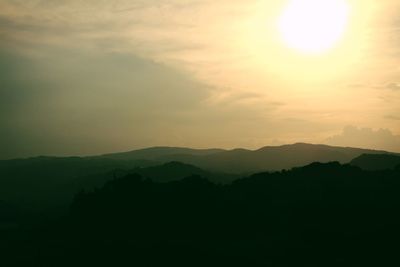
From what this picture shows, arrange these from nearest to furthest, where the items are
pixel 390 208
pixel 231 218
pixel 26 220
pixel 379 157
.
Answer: pixel 390 208 < pixel 231 218 < pixel 26 220 < pixel 379 157

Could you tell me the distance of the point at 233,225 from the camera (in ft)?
258

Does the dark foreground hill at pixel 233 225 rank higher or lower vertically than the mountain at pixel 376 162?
lower

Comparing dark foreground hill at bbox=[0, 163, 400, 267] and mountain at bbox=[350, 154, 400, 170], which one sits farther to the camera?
mountain at bbox=[350, 154, 400, 170]

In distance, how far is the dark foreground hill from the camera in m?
65.1

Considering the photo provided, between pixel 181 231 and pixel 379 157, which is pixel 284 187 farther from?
pixel 379 157

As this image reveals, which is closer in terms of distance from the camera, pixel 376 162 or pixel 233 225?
pixel 233 225

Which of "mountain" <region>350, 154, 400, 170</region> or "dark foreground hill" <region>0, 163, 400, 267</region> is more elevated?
"mountain" <region>350, 154, 400, 170</region>

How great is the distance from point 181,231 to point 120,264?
556 inches

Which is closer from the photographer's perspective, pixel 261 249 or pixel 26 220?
pixel 261 249

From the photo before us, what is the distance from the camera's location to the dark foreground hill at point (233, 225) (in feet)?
213

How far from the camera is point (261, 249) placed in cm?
6800

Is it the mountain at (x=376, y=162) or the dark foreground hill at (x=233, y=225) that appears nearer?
the dark foreground hill at (x=233, y=225)

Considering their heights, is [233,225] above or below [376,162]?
below

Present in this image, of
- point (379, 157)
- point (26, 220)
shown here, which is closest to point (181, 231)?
point (26, 220)
